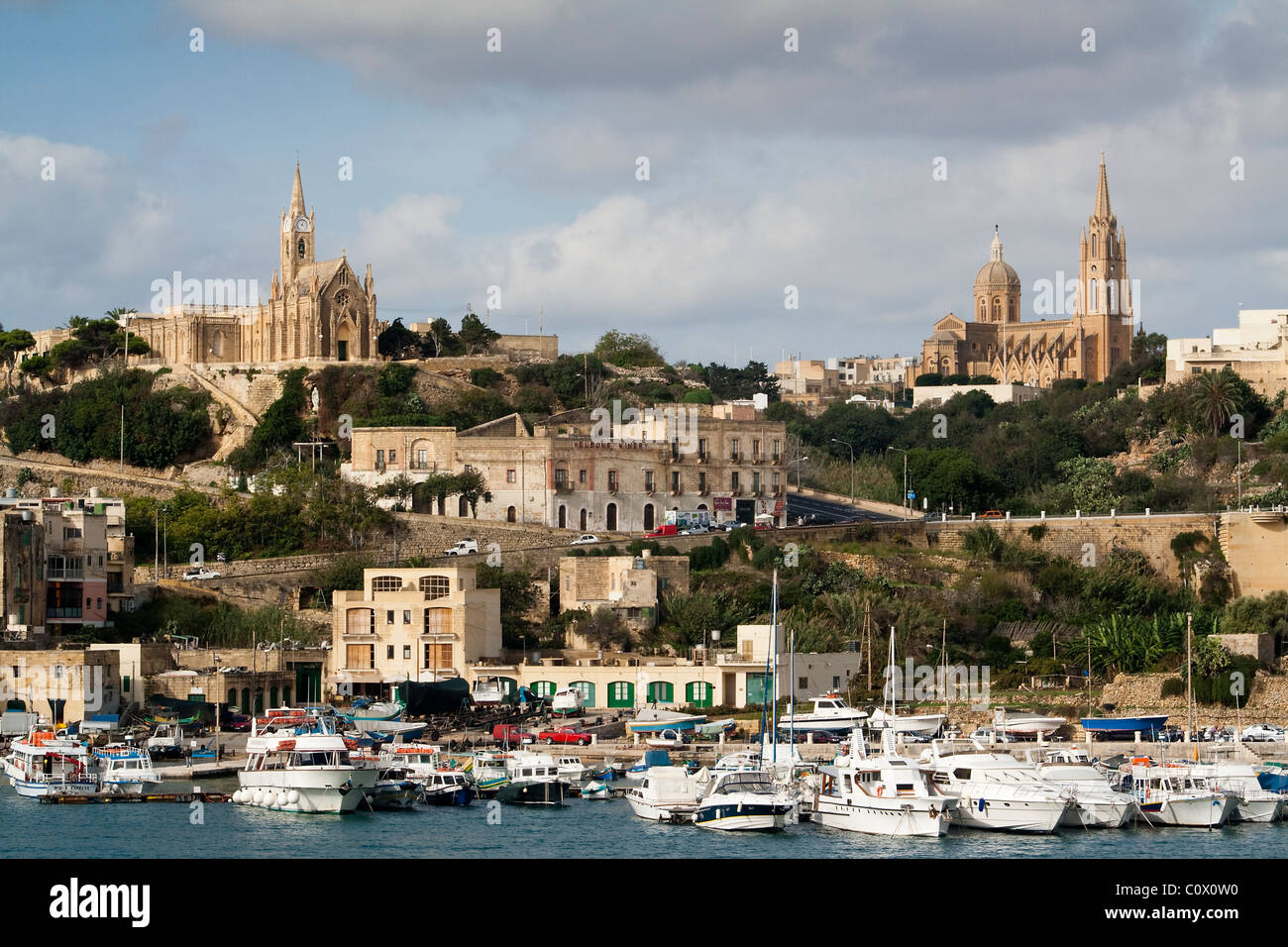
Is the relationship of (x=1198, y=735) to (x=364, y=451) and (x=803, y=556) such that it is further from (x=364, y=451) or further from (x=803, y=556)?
(x=364, y=451)

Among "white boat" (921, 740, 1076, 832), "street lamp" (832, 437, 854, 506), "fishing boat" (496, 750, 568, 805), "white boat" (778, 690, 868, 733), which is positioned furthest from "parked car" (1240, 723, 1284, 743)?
"street lamp" (832, 437, 854, 506)

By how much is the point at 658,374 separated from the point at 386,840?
5561cm

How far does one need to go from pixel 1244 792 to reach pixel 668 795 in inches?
431

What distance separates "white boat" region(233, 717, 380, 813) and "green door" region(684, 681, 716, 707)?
43.9 feet

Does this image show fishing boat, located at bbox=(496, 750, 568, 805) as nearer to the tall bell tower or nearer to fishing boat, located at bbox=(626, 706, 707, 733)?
fishing boat, located at bbox=(626, 706, 707, 733)

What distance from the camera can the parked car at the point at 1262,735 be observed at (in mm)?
42781

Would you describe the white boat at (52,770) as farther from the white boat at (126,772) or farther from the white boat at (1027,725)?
the white boat at (1027,725)

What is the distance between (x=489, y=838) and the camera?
1235 inches

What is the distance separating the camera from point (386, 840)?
30859 millimetres

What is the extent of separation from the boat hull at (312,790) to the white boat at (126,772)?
3603 mm

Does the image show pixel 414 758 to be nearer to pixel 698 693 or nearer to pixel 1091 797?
pixel 698 693

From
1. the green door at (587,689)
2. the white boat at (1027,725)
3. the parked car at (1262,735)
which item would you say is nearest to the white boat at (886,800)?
the white boat at (1027,725)

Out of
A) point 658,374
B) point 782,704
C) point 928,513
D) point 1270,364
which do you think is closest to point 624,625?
point 782,704

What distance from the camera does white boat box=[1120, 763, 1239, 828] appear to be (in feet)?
113
